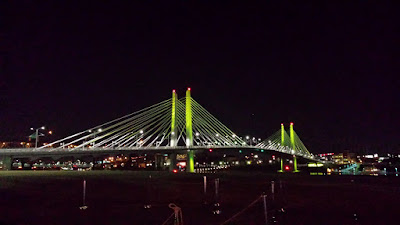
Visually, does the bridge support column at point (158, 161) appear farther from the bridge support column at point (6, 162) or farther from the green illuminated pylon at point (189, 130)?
the bridge support column at point (6, 162)

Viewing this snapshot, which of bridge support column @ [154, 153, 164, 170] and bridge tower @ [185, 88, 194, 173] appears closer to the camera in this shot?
bridge tower @ [185, 88, 194, 173]

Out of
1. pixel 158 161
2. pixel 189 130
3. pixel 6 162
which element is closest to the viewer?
pixel 189 130

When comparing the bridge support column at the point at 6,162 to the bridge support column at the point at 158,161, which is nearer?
the bridge support column at the point at 6,162

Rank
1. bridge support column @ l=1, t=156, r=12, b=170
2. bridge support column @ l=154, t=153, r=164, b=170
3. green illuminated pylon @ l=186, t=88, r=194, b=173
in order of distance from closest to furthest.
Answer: green illuminated pylon @ l=186, t=88, r=194, b=173, bridge support column @ l=1, t=156, r=12, b=170, bridge support column @ l=154, t=153, r=164, b=170

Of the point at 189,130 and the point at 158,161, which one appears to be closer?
the point at 189,130

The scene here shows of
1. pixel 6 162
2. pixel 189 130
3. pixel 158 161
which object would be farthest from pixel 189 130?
pixel 158 161

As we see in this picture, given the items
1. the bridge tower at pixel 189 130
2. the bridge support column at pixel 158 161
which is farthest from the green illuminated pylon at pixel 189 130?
the bridge support column at pixel 158 161

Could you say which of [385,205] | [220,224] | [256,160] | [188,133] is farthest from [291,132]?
[220,224]

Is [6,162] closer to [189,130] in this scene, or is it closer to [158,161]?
[189,130]

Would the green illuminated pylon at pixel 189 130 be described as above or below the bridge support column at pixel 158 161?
above

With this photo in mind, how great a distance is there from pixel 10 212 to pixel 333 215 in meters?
13.9

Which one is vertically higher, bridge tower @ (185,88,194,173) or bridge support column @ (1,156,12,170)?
bridge tower @ (185,88,194,173)

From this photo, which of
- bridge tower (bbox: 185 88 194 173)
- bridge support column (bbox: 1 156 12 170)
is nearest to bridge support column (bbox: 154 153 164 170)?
bridge tower (bbox: 185 88 194 173)

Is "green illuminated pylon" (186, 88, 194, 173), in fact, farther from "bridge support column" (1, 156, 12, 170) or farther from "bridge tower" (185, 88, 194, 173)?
"bridge support column" (1, 156, 12, 170)
